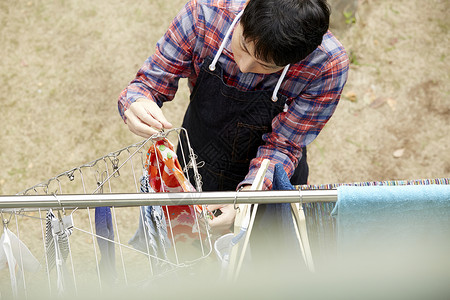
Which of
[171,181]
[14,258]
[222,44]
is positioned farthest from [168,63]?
[14,258]

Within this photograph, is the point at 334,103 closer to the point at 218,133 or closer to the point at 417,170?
the point at 218,133

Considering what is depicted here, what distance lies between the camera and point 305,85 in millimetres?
1448

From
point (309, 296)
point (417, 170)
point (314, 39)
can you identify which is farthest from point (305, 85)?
point (417, 170)

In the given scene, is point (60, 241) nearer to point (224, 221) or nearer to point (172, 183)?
point (172, 183)

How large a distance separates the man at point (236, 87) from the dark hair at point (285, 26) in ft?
0.14

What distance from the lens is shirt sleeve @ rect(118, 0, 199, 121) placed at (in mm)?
1416

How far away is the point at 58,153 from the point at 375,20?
254 cm

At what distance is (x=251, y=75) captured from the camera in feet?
4.75

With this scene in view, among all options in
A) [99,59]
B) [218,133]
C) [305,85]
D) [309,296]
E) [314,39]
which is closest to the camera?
[309,296]

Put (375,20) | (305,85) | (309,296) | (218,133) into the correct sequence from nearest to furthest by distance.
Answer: (309,296) < (305,85) < (218,133) < (375,20)

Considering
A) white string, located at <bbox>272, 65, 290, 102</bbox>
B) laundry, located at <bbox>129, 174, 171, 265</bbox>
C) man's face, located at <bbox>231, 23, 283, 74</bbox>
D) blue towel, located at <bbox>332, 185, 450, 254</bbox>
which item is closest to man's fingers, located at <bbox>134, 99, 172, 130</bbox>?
laundry, located at <bbox>129, 174, 171, 265</bbox>

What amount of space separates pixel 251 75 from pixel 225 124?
228 millimetres

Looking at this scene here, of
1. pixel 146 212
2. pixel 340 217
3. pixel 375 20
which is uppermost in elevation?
pixel 375 20

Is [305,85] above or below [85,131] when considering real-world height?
below
